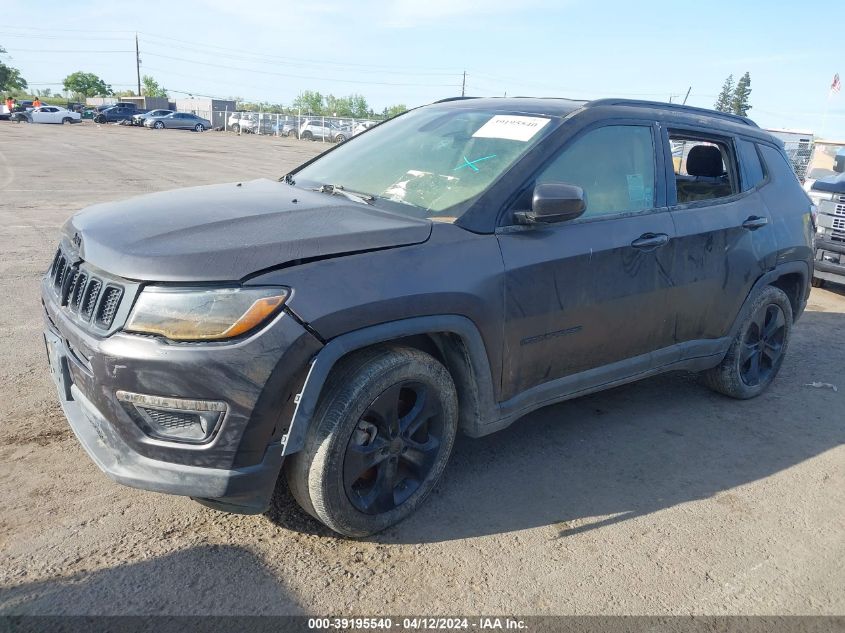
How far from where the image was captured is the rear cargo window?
4.58 metres

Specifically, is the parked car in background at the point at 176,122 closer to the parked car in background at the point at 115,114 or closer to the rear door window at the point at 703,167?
the parked car in background at the point at 115,114

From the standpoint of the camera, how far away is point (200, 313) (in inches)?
95.1

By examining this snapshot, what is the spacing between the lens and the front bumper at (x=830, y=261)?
836 centimetres

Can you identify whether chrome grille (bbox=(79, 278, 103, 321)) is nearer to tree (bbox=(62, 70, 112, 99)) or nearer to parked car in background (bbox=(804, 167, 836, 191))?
parked car in background (bbox=(804, 167, 836, 191))

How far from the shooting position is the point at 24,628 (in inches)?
90.3

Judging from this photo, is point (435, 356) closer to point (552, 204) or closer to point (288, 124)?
point (552, 204)

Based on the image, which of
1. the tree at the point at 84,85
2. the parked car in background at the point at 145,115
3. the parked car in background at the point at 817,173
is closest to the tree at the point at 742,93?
the parked car in background at the point at 145,115

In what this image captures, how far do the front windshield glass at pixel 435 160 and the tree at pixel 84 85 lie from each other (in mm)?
123067

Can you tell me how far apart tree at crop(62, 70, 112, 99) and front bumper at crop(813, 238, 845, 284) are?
122 m

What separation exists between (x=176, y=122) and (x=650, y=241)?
51.1 m

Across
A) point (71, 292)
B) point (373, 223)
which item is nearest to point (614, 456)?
point (373, 223)

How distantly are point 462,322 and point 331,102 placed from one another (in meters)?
136

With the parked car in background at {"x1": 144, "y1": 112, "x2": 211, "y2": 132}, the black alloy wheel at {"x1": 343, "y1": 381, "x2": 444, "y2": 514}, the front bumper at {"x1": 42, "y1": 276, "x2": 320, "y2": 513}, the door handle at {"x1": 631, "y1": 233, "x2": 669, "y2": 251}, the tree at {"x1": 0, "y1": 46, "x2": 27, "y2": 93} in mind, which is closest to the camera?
the front bumper at {"x1": 42, "y1": 276, "x2": 320, "y2": 513}

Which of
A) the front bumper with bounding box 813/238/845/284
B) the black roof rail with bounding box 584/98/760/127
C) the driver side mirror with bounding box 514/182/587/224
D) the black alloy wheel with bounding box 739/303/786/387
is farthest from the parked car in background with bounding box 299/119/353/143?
the driver side mirror with bounding box 514/182/587/224
